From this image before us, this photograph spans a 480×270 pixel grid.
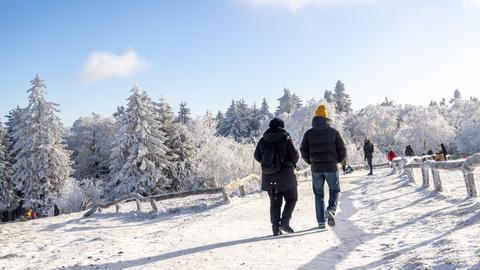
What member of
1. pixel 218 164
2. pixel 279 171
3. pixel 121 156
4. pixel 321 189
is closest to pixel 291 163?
pixel 279 171

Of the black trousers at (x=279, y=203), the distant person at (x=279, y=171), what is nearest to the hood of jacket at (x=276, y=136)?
the distant person at (x=279, y=171)

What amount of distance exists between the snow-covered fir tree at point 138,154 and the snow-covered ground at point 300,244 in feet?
99.9

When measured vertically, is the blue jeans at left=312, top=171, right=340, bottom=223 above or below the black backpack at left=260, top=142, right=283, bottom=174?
below

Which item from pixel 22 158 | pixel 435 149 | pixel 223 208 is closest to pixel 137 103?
pixel 22 158

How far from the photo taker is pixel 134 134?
1631 inches

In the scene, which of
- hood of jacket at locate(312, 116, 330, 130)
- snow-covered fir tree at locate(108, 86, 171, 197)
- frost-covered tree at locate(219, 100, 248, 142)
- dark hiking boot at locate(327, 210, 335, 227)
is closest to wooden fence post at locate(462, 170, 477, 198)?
dark hiking boot at locate(327, 210, 335, 227)

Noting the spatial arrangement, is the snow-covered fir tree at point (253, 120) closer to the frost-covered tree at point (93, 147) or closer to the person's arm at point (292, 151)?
the frost-covered tree at point (93, 147)

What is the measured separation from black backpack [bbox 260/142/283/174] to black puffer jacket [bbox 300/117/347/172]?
74 cm

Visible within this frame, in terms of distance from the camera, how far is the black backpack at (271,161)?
688cm

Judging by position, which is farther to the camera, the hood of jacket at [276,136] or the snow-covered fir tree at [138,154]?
the snow-covered fir tree at [138,154]

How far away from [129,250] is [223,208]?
6.28m

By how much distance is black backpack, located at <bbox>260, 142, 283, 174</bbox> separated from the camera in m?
6.88

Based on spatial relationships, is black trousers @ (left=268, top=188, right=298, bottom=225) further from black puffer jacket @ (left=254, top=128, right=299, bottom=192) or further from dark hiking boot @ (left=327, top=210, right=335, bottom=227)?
dark hiking boot @ (left=327, top=210, right=335, bottom=227)

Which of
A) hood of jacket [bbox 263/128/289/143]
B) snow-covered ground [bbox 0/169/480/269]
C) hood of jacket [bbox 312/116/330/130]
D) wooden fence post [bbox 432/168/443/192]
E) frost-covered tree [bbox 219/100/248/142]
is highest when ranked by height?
frost-covered tree [bbox 219/100/248/142]
